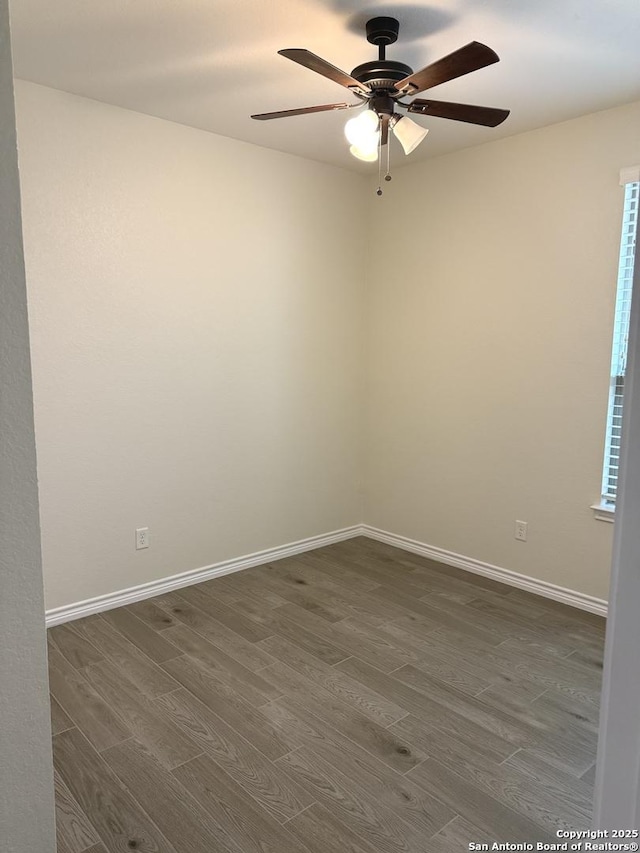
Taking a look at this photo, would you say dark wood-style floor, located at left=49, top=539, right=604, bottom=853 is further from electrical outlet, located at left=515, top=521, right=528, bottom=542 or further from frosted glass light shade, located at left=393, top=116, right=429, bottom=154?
frosted glass light shade, located at left=393, top=116, right=429, bottom=154

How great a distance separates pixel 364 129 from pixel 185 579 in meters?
2.64

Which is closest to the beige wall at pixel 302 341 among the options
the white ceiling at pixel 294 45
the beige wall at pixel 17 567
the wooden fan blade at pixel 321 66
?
the white ceiling at pixel 294 45

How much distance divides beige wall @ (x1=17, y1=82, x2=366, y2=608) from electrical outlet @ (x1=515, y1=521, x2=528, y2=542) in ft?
4.43

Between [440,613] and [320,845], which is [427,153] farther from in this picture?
[320,845]

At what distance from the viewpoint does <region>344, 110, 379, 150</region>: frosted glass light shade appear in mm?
2273

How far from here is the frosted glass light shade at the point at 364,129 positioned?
7.46 feet

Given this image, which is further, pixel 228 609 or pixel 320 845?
pixel 228 609

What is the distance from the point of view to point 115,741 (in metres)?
2.21

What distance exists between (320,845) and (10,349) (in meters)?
1.63

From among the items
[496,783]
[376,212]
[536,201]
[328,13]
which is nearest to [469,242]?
[536,201]

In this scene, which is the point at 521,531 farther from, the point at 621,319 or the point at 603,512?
the point at 621,319

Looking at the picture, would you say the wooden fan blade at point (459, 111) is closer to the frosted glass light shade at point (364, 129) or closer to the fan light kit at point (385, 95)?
the fan light kit at point (385, 95)

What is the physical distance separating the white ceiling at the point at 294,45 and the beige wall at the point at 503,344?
0.35 metres

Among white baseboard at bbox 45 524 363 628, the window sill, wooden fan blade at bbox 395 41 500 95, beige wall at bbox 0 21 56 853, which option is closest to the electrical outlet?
the window sill
